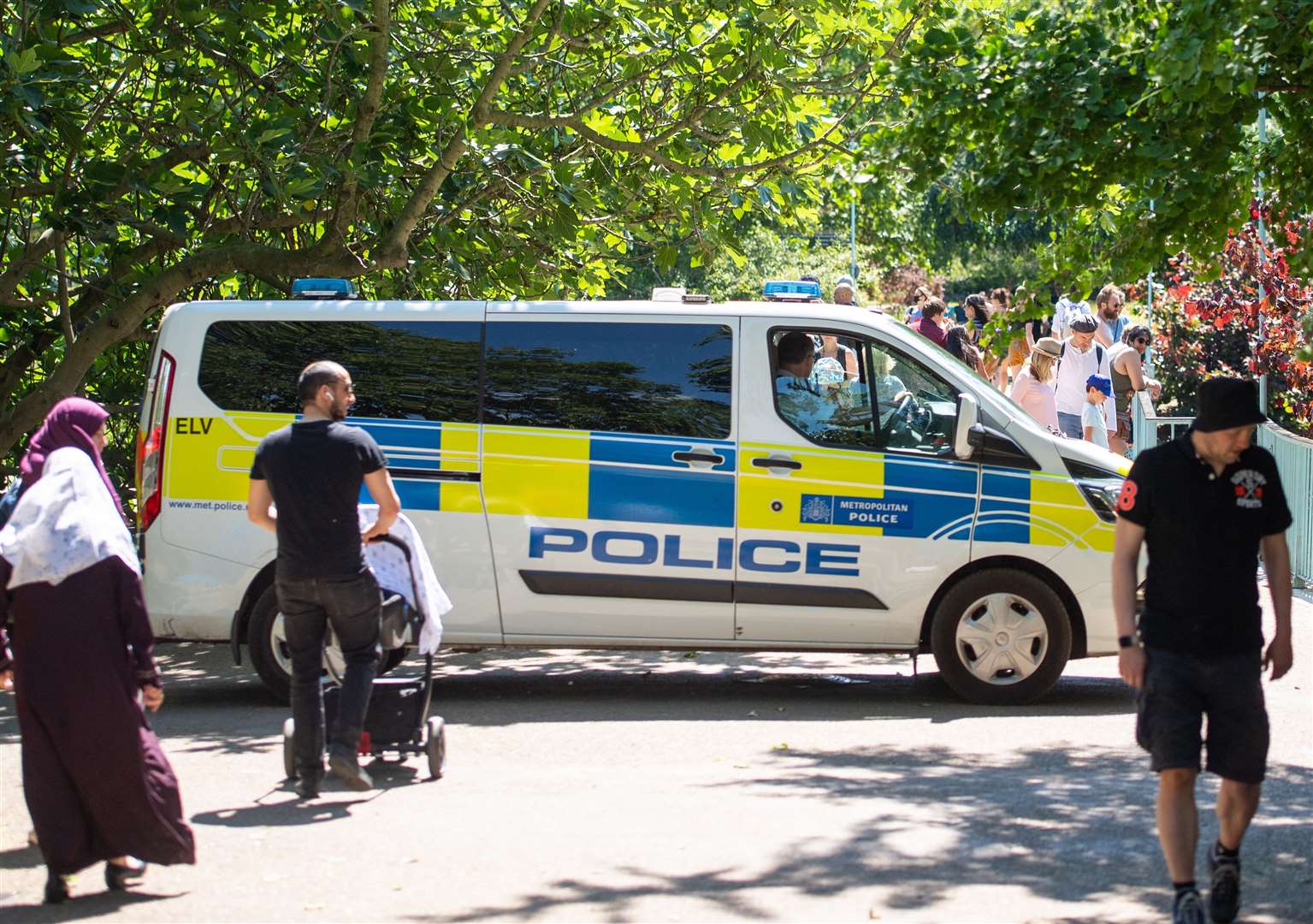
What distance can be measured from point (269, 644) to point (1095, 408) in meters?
7.72

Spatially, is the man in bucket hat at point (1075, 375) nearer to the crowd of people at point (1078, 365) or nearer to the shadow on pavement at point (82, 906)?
the crowd of people at point (1078, 365)

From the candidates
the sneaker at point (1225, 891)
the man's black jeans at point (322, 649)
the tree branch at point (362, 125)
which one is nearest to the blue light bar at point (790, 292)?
the tree branch at point (362, 125)

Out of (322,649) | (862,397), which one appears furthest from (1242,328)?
(322,649)

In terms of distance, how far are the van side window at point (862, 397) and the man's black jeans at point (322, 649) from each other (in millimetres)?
3056

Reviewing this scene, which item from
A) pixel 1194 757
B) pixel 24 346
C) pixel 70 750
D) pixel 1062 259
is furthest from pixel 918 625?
pixel 24 346

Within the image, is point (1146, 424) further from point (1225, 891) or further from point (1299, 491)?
point (1225, 891)

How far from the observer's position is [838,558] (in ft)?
30.6

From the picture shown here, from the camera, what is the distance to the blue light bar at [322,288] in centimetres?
981

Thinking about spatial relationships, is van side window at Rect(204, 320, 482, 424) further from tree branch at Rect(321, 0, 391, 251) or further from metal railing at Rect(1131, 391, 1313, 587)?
metal railing at Rect(1131, 391, 1313, 587)

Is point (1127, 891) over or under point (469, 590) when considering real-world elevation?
under

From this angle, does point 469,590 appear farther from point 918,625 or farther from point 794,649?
point 918,625

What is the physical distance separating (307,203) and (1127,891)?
8003 millimetres

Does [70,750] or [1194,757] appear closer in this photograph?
[1194,757]

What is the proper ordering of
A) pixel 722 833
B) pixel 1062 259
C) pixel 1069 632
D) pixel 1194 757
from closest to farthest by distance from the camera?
pixel 1194 757 → pixel 722 833 → pixel 1062 259 → pixel 1069 632
